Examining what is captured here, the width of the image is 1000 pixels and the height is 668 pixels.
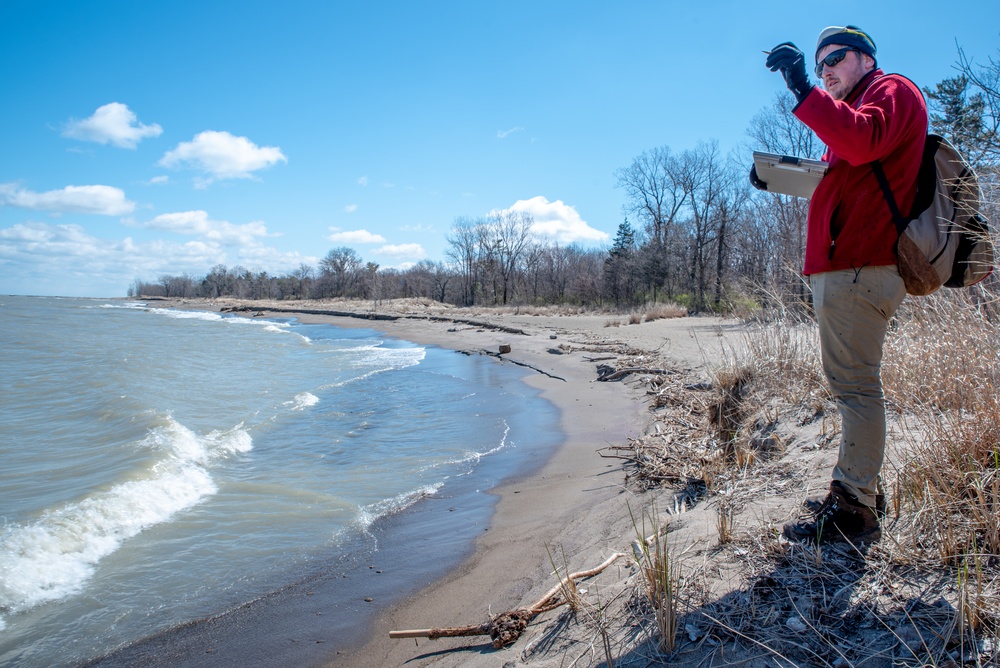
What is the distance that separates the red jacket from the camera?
2057mm

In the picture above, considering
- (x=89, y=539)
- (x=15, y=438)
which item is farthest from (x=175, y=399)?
(x=89, y=539)

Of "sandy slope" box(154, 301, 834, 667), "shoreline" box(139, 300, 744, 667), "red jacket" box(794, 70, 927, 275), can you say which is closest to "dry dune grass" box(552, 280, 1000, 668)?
"sandy slope" box(154, 301, 834, 667)

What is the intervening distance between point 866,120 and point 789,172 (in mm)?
581

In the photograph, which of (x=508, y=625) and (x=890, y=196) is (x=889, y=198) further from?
(x=508, y=625)

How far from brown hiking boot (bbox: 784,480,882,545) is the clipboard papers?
1362mm

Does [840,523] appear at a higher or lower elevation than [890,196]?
lower

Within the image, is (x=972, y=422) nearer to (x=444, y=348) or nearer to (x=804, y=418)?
(x=804, y=418)

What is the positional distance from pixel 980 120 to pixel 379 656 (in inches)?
533

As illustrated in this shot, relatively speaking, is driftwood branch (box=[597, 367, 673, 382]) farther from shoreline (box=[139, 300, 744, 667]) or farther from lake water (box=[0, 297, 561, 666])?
lake water (box=[0, 297, 561, 666])

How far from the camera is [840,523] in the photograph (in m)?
2.30

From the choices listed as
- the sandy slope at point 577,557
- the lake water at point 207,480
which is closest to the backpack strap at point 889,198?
the sandy slope at point 577,557

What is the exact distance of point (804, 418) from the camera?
4.53 meters

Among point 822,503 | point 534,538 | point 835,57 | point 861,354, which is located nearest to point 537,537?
point 534,538

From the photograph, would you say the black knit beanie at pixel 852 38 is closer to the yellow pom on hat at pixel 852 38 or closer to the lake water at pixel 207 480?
the yellow pom on hat at pixel 852 38
